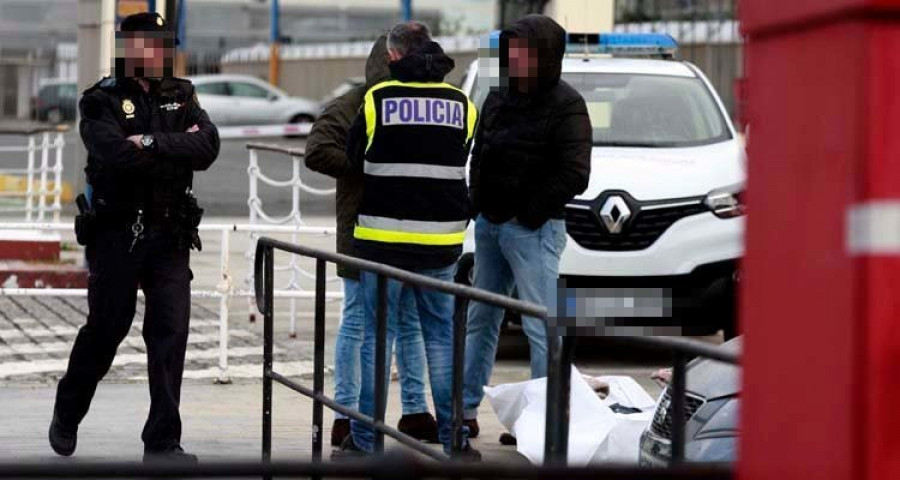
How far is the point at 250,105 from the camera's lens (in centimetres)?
4419

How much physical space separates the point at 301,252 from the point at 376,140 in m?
1.10

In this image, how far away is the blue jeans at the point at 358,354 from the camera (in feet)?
25.0

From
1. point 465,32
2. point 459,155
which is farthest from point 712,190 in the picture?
point 465,32

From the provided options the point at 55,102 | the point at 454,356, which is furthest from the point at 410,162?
the point at 55,102

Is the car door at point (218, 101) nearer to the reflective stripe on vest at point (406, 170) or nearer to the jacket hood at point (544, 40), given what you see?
the jacket hood at point (544, 40)

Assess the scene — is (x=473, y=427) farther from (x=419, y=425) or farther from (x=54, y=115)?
(x=54, y=115)

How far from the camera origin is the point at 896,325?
197 cm

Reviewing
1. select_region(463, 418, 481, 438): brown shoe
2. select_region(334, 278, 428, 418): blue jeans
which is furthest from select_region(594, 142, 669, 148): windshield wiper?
select_region(334, 278, 428, 418): blue jeans

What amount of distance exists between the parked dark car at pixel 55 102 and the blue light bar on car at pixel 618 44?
110 feet

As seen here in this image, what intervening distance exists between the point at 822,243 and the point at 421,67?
18.0 ft

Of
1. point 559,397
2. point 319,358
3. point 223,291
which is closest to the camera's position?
point 559,397

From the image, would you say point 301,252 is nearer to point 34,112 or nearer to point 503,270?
point 503,270

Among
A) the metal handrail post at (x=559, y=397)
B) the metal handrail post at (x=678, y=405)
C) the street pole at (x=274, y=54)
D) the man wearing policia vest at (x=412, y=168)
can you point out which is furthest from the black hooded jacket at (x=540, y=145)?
the street pole at (x=274, y=54)

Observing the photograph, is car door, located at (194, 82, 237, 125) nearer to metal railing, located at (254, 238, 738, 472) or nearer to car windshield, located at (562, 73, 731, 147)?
car windshield, located at (562, 73, 731, 147)
